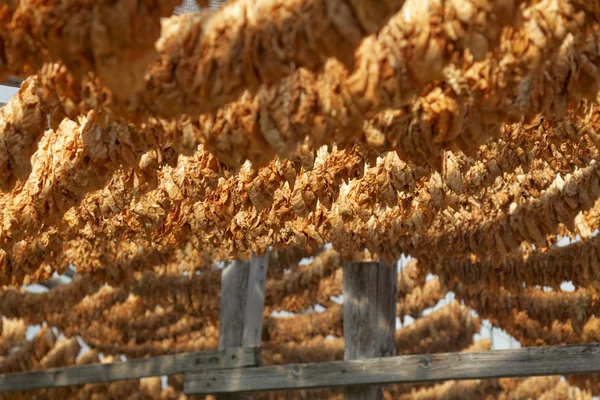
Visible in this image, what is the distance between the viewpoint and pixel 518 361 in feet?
25.4

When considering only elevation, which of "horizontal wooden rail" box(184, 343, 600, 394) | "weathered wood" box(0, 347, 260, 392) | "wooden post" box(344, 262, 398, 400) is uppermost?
"wooden post" box(344, 262, 398, 400)

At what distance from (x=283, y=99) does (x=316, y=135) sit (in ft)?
0.51

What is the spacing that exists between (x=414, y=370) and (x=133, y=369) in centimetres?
372

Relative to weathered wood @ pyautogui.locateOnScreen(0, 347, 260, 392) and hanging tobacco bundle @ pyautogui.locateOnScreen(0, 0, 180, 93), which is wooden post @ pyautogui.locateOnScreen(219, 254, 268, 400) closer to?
weathered wood @ pyautogui.locateOnScreen(0, 347, 260, 392)

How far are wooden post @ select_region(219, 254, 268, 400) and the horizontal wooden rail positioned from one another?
4.19ft

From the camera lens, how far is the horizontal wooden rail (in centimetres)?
751

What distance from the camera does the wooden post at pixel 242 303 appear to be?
35.1ft

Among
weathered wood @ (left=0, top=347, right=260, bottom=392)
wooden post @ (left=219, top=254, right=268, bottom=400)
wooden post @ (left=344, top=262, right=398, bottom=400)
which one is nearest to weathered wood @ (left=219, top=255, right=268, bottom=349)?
wooden post @ (left=219, top=254, right=268, bottom=400)

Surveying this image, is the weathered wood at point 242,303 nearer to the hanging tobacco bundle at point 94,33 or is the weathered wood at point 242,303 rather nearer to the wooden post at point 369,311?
the wooden post at point 369,311

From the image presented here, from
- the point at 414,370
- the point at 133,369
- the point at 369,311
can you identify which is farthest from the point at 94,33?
the point at 133,369

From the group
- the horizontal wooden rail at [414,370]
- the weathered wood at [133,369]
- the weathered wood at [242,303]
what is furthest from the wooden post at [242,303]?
the horizontal wooden rail at [414,370]

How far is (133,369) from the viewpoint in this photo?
10430 millimetres

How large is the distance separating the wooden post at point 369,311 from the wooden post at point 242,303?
1586 millimetres

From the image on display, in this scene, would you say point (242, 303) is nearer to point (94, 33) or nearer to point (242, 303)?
point (242, 303)
